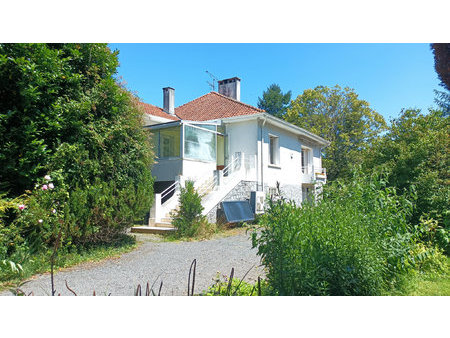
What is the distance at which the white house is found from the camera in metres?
12.1

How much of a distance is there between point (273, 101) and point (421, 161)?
25.0m

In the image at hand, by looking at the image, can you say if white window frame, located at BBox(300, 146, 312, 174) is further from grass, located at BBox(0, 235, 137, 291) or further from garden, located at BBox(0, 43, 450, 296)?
grass, located at BBox(0, 235, 137, 291)

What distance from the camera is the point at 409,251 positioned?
3.85m

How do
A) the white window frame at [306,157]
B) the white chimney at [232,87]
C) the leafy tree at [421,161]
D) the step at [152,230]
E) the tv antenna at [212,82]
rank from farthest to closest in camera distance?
the tv antenna at [212,82] < the white chimney at [232,87] < the white window frame at [306,157] < the step at [152,230] < the leafy tree at [421,161]

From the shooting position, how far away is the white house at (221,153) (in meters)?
12.1

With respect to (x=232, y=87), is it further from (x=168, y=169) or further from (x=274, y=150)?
(x=168, y=169)

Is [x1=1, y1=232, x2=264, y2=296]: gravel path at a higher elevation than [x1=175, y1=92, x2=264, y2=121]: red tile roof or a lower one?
lower

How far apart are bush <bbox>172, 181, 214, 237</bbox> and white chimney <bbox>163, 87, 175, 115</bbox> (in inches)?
344

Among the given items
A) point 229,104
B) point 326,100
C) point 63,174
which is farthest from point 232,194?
point 326,100

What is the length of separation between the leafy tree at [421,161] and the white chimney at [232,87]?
11.8 m

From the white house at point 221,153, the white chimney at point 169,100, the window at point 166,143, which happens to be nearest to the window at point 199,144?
the white house at point 221,153

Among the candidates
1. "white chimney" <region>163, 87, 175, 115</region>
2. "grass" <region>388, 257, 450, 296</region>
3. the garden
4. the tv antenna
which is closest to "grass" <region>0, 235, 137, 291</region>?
the garden

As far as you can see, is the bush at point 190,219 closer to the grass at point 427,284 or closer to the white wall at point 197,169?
the white wall at point 197,169

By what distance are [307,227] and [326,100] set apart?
22160mm
